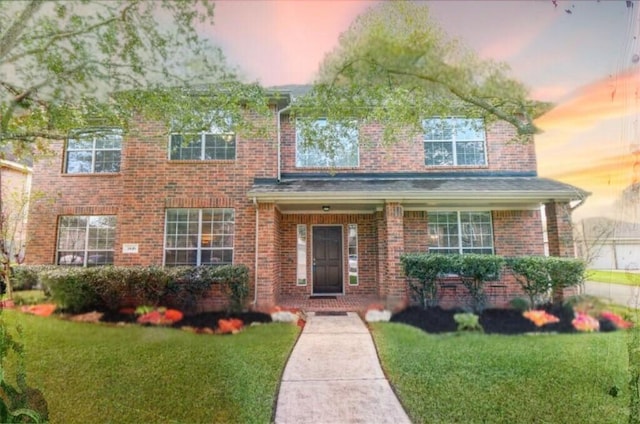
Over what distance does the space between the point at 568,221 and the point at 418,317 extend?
2.14m


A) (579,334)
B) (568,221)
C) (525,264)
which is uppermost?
(568,221)

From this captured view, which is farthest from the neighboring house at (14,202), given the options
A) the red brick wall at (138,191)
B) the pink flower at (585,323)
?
the pink flower at (585,323)

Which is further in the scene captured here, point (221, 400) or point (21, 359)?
point (221, 400)

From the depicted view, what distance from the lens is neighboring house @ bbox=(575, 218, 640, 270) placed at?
5.13 ft

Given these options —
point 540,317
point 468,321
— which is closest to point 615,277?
point 540,317

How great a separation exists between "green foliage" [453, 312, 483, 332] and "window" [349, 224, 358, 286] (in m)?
2.56

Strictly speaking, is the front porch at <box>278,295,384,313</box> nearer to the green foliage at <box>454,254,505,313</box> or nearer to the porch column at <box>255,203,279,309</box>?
the porch column at <box>255,203,279,309</box>

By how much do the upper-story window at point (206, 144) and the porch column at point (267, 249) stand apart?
A: 114cm

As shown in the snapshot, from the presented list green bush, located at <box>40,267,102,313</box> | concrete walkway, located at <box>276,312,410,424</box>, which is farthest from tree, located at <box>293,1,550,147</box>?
concrete walkway, located at <box>276,312,410,424</box>

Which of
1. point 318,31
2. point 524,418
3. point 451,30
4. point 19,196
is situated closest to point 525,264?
point 524,418

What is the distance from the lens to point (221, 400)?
7.11 ft

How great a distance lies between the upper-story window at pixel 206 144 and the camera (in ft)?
8.28

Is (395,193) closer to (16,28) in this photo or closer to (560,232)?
(560,232)

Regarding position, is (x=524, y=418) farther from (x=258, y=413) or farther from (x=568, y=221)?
(x=258, y=413)
